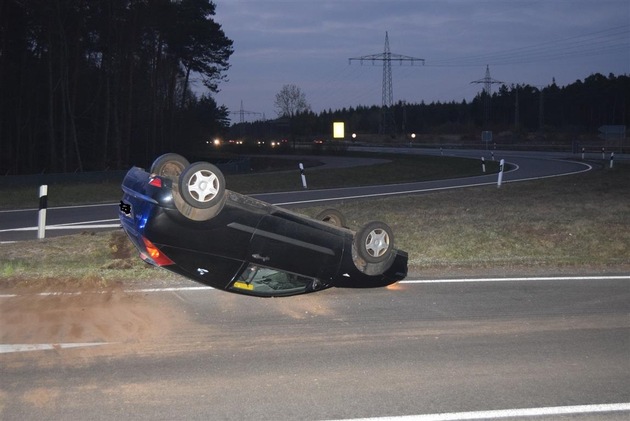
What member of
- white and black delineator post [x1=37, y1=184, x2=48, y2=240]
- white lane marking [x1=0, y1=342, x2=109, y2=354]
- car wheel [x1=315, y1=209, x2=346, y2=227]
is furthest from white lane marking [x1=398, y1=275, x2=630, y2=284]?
white and black delineator post [x1=37, y1=184, x2=48, y2=240]

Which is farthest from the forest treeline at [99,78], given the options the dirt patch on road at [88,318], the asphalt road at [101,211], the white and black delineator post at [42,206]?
the dirt patch on road at [88,318]

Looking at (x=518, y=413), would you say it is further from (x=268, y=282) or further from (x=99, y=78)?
(x=99, y=78)

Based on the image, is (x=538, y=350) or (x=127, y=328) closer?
(x=538, y=350)

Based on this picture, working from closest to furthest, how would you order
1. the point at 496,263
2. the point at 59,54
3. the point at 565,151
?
1. the point at 496,263
2. the point at 59,54
3. the point at 565,151

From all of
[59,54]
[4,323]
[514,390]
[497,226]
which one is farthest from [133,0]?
[514,390]

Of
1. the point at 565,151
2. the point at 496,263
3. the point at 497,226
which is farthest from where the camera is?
the point at 565,151

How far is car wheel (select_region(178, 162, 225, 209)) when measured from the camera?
20.0 ft

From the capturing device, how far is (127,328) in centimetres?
671

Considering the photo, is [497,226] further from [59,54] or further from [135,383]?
[59,54]

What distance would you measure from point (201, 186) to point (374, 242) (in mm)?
2167

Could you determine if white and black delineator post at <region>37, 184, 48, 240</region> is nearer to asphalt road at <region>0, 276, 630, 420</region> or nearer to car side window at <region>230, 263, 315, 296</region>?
asphalt road at <region>0, 276, 630, 420</region>

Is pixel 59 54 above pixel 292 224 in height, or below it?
above

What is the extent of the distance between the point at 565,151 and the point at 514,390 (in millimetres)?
63463

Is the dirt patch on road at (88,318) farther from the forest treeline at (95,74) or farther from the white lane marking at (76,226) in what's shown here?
the forest treeline at (95,74)
